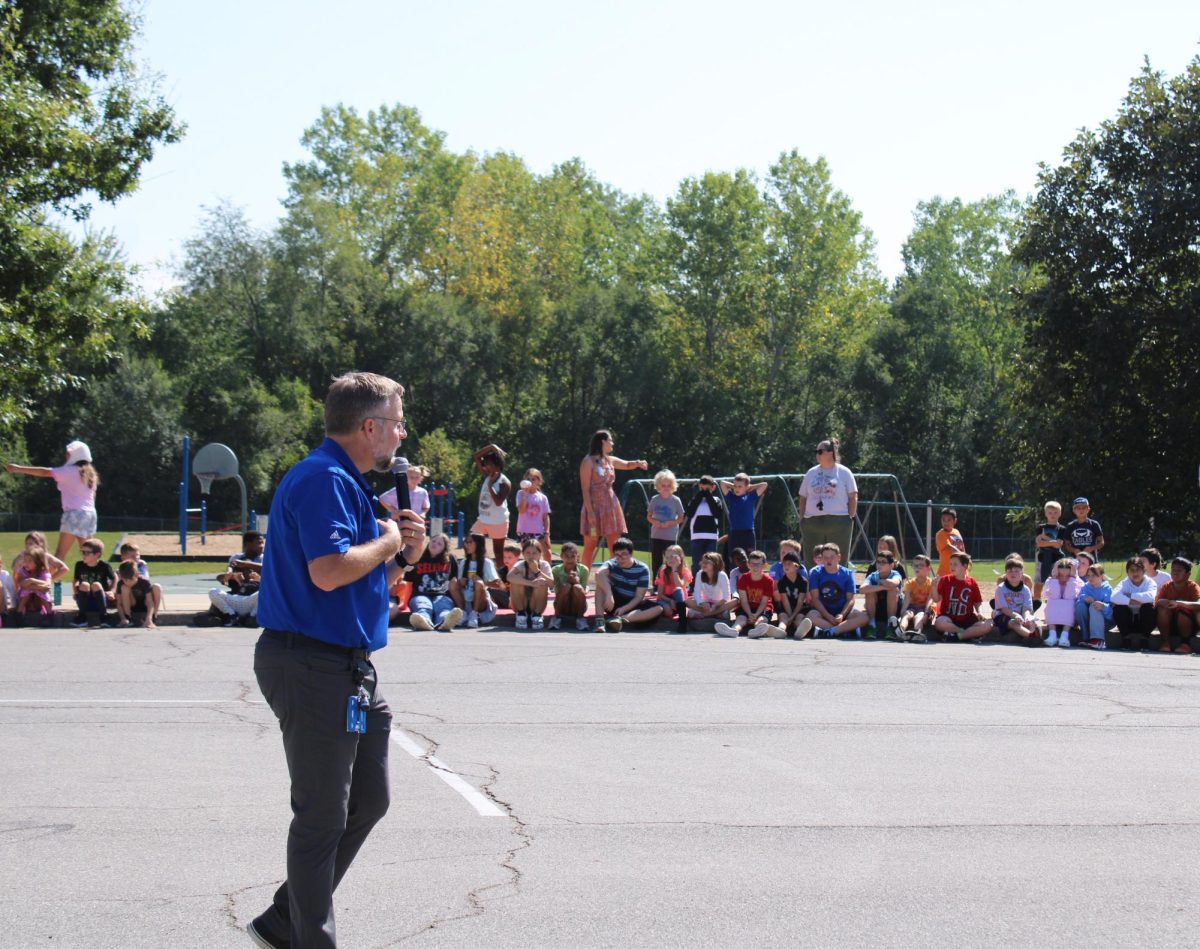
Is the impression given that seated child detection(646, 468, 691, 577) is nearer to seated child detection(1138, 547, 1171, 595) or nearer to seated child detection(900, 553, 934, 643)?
seated child detection(900, 553, 934, 643)

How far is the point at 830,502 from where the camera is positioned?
59.0ft

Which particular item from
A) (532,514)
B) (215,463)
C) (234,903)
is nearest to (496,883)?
(234,903)

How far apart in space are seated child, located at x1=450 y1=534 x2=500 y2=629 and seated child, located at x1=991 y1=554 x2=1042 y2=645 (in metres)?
5.80

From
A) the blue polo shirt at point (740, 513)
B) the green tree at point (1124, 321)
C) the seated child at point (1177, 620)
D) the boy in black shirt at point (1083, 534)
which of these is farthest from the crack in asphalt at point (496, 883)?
the green tree at point (1124, 321)

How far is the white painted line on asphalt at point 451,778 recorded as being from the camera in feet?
23.0

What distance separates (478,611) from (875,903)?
12.0m

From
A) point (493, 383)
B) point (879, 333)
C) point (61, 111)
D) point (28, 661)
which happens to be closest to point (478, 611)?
point (28, 661)

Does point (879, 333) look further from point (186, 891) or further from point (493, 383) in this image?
point (186, 891)

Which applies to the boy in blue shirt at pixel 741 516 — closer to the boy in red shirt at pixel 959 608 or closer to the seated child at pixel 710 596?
the seated child at pixel 710 596

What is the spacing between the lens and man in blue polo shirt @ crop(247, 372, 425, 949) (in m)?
4.34

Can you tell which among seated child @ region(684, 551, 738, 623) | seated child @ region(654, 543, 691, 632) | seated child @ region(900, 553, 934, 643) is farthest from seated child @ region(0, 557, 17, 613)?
seated child @ region(900, 553, 934, 643)

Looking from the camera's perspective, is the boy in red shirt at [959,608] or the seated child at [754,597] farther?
the seated child at [754,597]

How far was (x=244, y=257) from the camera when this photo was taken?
211 ft

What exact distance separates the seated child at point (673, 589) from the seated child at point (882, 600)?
2097 mm
